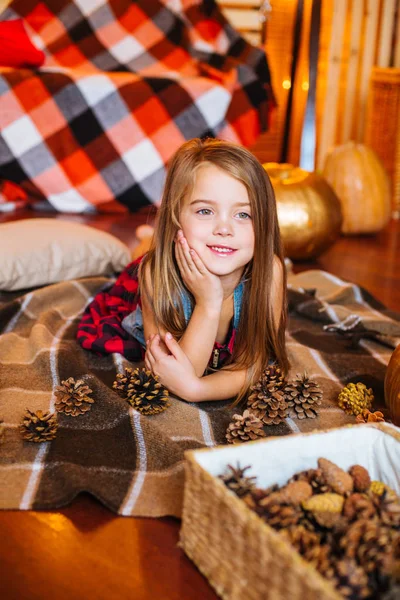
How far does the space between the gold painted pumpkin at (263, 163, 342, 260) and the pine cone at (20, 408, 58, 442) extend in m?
1.39

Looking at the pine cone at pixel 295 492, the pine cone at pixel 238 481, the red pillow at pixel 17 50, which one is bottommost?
the pine cone at pixel 295 492

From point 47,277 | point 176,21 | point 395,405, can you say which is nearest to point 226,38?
point 176,21

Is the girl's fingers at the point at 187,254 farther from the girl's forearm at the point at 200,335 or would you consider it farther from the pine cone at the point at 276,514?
the pine cone at the point at 276,514

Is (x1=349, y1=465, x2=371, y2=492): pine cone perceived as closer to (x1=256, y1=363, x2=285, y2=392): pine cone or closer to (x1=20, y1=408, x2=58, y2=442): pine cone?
(x1=256, y1=363, x2=285, y2=392): pine cone

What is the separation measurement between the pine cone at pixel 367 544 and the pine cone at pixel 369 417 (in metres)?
0.41

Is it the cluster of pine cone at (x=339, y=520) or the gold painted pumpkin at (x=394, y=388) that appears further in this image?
the gold painted pumpkin at (x=394, y=388)

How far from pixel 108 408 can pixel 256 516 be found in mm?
513

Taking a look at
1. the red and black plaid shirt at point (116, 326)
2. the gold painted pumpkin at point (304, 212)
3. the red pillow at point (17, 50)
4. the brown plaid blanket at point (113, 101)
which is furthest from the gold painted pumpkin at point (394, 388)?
the red pillow at point (17, 50)

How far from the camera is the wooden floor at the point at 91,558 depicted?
2.49ft

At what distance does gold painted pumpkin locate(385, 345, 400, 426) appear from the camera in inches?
44.4

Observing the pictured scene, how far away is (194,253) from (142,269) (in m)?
0.16

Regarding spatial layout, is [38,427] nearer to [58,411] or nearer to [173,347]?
[58,411]

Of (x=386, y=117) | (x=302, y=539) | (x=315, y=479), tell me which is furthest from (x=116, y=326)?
(x=386, y=117)

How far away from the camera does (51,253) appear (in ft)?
5.87
